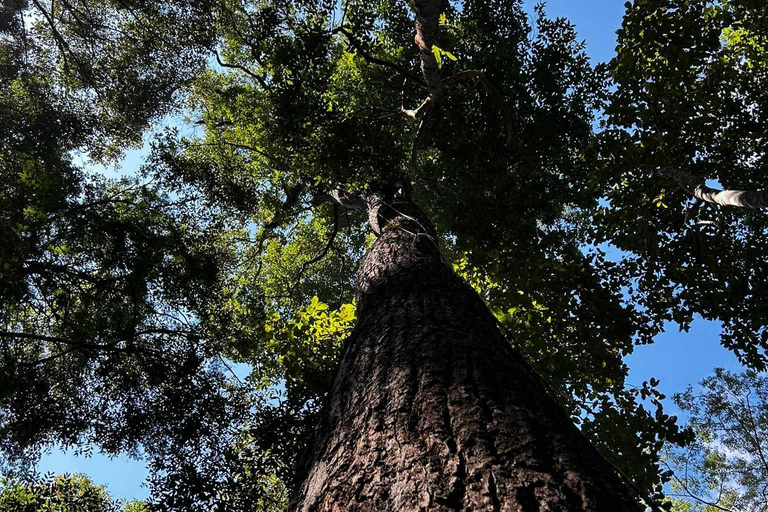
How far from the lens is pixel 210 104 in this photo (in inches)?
514

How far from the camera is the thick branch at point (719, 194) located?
12.7 feet

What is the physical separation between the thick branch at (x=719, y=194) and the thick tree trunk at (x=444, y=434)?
9.91 ft

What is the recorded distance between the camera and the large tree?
2.37 m

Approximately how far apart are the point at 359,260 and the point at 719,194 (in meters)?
5.33

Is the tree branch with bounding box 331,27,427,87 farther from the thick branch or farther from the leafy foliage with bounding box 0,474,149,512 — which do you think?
the leafy foliage with bounding box 0,474,149,512

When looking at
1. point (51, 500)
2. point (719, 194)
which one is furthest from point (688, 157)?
point (51, 500)

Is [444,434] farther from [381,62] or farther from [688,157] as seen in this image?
[688,157]

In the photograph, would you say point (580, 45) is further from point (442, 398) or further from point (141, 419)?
point (141, 419)

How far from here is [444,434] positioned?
62.1 inches

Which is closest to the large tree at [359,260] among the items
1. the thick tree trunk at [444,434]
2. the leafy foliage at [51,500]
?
the thick tree trunk at [444,434]

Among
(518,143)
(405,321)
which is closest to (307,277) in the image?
(518,143)

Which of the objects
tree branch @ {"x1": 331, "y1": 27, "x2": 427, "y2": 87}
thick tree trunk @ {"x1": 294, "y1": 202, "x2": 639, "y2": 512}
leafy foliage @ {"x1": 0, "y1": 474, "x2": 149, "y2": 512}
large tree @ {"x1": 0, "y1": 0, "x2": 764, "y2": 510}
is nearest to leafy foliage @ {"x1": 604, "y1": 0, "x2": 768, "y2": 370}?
large tree @ {"x1": 0, "y1": 0, "x2": 764, "y2": 510}

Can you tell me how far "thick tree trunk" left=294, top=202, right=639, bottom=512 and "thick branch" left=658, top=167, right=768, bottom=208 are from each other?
302cm

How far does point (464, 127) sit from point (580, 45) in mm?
3268
